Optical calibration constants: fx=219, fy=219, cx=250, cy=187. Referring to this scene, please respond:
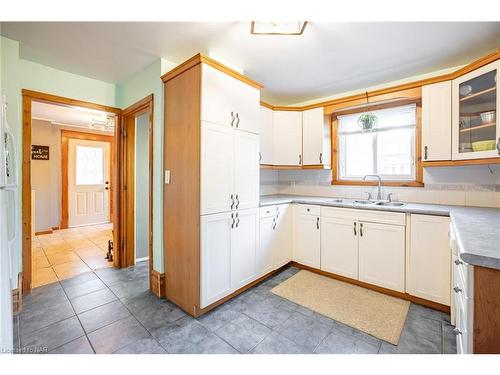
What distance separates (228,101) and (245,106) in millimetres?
247

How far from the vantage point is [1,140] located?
3.76ft

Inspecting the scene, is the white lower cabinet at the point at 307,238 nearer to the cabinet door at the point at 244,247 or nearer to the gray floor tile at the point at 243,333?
the cabinet door at the point at 244,247

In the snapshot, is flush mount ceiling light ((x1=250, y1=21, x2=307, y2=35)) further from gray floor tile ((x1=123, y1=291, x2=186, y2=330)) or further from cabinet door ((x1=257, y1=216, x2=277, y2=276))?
gray floor tile ((x1=123, y1=291, x2=186, y2=330))

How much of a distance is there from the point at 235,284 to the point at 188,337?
2.07ft

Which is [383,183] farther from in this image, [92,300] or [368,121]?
[92,300]

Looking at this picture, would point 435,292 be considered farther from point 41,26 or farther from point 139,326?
point 41,26

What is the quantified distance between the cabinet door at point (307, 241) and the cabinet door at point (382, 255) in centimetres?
50

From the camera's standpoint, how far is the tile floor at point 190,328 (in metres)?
1.53

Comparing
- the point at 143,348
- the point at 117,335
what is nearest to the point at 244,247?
the point at 143,348

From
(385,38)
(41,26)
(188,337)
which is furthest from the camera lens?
(385,38)

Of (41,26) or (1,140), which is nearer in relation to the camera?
(1,140)

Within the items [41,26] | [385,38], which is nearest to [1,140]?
[41,26]

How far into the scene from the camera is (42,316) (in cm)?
187

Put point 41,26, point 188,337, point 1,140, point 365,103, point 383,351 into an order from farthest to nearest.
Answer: point 365,103 → point 41,26 → point 188,337 → point 383,351 → point 1,140
